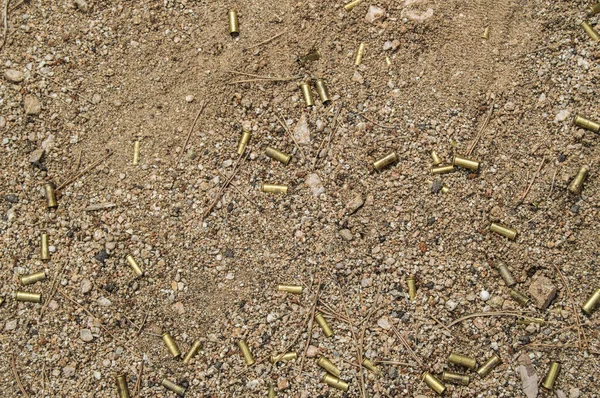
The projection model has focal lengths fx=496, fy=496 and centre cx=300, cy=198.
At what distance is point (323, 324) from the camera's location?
4141 mm

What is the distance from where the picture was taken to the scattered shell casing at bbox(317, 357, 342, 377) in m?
4.07

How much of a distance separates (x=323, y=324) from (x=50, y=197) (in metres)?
2.71

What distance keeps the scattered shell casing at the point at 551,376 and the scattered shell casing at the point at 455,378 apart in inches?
23.2

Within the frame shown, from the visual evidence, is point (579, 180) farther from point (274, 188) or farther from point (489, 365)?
point (274, 188)

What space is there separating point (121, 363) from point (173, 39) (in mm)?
2970

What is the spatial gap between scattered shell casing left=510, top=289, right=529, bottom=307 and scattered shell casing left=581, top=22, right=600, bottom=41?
7.43 feet

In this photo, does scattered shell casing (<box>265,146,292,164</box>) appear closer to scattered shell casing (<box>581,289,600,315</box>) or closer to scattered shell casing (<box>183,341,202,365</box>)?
scattered shell casing (<box>183,341,202,365</box>)

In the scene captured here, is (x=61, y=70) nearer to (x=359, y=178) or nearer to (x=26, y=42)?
(x=26, y=42)

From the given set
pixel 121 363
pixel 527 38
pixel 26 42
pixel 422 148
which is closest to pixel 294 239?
pixel 422 148

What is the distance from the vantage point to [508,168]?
4203 mm

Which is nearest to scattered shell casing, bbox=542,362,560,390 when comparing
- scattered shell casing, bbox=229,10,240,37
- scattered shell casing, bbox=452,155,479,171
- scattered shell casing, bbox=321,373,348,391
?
scattered shell casing, bbox=321,373,348,391

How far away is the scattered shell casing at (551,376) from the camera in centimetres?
388

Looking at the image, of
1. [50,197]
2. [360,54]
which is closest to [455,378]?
[360,54]

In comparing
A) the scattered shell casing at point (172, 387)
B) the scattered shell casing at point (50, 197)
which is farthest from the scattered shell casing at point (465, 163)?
the scattered shell casing at point (50, 197)
